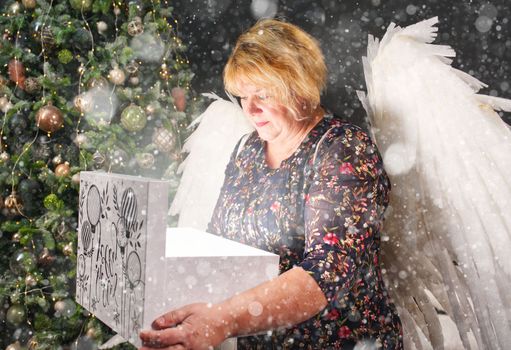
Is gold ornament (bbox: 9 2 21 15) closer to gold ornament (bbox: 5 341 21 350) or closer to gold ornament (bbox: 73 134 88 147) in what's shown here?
gold ornament (bbox: 73 134 88 147)

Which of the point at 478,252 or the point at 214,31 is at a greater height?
the point at 214,31

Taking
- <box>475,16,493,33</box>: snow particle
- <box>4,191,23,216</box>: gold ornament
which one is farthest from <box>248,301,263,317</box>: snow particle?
<box>4,191,23,216</box>: gold ornament

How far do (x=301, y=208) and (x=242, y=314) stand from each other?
0.46 m

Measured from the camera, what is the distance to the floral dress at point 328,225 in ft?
4.75

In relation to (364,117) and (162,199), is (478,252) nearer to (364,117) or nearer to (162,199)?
(364,117)

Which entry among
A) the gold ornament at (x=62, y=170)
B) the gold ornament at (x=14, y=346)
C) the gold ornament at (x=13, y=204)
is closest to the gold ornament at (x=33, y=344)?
the gold ornament at (x=14, y=346)

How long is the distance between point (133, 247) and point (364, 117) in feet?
5.01

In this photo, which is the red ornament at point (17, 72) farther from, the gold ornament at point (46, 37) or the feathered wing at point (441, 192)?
the feathered wing at point (441, 192)

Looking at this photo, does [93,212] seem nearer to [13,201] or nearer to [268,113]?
[268,113]

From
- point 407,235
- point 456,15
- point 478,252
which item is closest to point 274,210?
point 407,235

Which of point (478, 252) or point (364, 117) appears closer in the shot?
point (478, 252)

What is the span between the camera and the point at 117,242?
123cm

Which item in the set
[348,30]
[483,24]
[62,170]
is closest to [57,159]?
[62,170]

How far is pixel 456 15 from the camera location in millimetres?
2219
